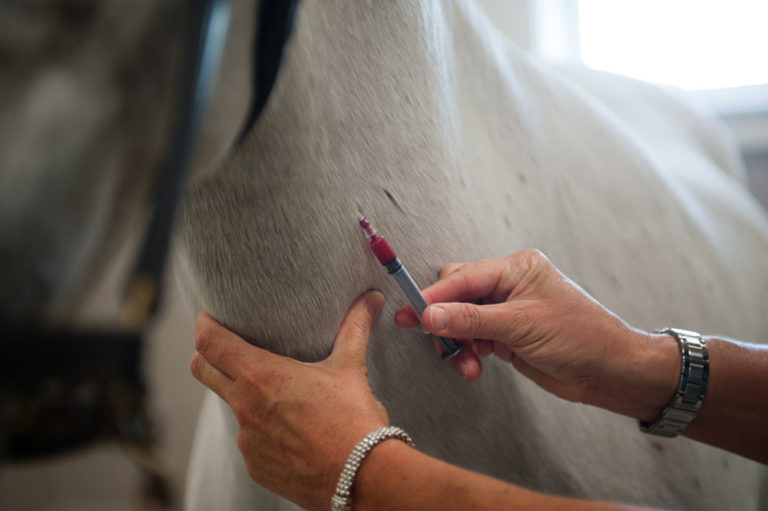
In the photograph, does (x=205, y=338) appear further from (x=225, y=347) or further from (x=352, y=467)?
(x=352, y=467)

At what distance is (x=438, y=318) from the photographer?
429mm

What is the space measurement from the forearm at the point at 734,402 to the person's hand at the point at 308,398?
1.06ft

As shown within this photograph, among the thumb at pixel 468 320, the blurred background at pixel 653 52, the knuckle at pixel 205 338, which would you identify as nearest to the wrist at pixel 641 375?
the thumb at pixel 468 320

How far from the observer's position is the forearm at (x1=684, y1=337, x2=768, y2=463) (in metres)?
0.54

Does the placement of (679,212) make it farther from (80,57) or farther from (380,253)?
(80,57)

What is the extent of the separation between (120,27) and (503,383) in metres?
0.42

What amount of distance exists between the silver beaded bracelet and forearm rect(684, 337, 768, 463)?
0.33 m

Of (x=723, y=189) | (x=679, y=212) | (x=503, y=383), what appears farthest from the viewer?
(x=723, y=189)

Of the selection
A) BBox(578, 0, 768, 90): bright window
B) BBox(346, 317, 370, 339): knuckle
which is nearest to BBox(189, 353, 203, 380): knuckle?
BBox(346, 317, 370, 339): knuckle

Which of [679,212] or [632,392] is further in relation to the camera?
[679,212]

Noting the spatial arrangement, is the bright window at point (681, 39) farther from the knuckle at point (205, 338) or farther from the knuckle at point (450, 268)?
the knuckle at point (205, 338)

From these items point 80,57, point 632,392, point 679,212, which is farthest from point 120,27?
point 679,212

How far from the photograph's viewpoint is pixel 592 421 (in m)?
0.57

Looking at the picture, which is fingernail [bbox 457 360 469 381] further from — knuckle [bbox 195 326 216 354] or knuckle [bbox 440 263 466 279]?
knuckle [bbox 195 326 216 354]
